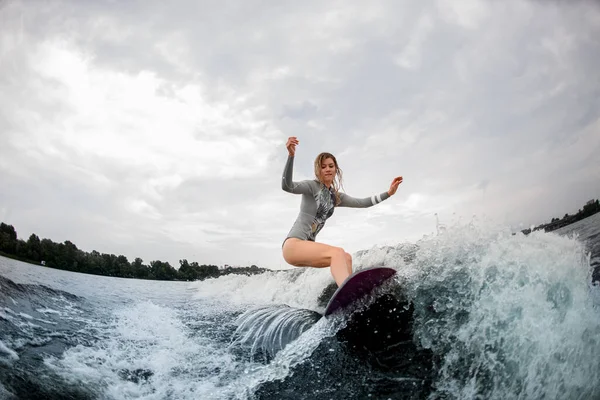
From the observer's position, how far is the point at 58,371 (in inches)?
95.0

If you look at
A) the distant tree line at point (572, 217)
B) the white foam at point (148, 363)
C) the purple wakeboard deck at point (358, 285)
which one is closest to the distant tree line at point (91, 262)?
the white foam at point (148, 363)

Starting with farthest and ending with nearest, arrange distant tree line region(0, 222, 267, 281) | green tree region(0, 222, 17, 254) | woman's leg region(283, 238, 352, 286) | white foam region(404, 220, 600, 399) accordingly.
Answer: distant tree line region(0, 222, 267, 281) < green tree region(0, 222, 17, 254) < woman's leg region(283, 238, 352, 286) < white foam region(404, 220, 600, 399)

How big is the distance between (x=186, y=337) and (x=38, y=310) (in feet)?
4.70

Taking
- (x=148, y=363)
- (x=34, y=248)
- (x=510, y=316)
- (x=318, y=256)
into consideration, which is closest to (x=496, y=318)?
(x=510, y=316)

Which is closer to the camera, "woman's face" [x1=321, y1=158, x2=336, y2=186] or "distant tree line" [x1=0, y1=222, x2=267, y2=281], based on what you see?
"distant tree line" [x1=0, y1=222, x2=267, y2=281]

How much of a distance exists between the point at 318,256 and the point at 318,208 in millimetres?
521

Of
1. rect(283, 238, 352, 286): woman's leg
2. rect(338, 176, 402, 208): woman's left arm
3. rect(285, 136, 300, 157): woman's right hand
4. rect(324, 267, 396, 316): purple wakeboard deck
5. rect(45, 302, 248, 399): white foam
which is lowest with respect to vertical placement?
rect(45, 302, 248, 399): white foam

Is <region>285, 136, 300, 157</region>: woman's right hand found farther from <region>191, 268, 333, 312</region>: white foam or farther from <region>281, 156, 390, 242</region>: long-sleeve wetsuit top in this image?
<region>191, 268, 333, 312</region>: white foam

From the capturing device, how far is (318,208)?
3369 millimetres

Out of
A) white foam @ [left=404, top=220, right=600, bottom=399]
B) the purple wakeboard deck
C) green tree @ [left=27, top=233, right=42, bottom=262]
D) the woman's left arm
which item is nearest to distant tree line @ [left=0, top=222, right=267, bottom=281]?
green tree @ [left=27, top=233, right=42, bottom=262]

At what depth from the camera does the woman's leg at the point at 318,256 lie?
291cm

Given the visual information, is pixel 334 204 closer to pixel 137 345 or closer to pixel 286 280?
pixel 137 345

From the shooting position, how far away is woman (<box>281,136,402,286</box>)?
2.96 meters

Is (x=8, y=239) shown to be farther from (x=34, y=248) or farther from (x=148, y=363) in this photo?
(x=148, y=363)
